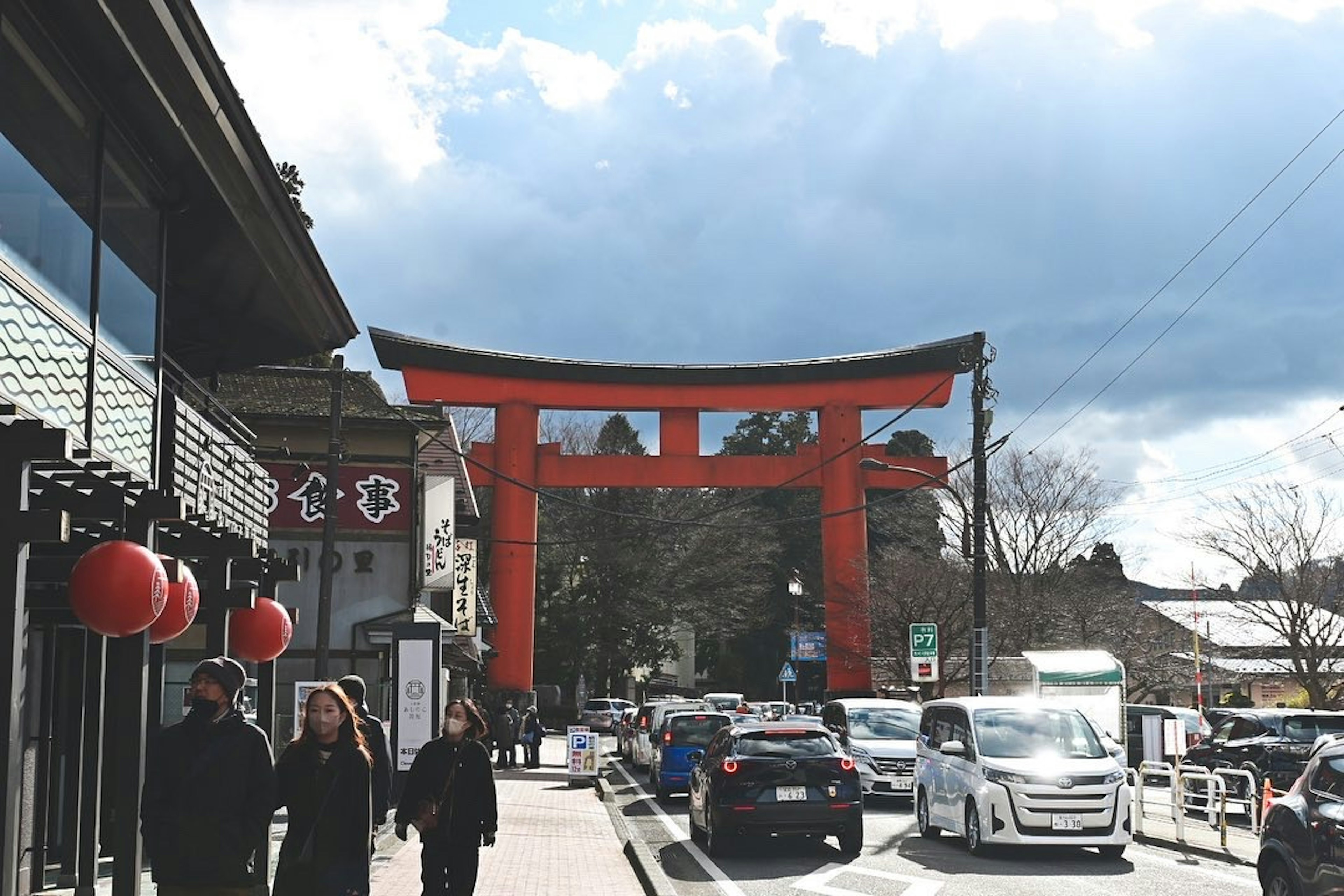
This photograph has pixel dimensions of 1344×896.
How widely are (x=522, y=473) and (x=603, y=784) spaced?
1567 centimetres

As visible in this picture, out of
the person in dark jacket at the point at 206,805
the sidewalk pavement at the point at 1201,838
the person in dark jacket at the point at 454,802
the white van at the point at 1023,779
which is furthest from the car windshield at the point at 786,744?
the person in dark jacket at the point at 206,805

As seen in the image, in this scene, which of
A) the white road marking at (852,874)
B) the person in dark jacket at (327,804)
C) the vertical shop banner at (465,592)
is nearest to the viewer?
the person in dark jacket at (327,804)

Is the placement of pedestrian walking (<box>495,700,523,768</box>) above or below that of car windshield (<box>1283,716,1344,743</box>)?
below

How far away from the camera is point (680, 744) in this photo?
26734mm

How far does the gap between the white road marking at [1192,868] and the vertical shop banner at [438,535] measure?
1761 centimetres

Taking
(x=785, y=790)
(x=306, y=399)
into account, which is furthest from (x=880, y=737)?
(x=306, y=399)

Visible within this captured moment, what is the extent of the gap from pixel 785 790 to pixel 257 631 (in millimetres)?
6037

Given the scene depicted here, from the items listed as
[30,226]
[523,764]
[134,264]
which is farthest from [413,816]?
[523,764]

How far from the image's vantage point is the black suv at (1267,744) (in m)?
23.4

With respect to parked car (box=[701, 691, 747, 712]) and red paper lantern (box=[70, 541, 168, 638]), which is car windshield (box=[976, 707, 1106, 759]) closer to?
red paper lantern (box=[70, 541, 168, 638])

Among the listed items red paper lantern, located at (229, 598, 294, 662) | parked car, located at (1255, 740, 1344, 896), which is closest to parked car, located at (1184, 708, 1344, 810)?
parked car, located at (1255, 740, 1344, 896)

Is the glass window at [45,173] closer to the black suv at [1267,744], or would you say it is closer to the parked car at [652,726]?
the parked car at [652,726]

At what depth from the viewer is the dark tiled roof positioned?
3061 centimetres

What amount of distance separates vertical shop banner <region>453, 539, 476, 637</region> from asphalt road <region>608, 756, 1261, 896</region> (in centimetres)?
1940
